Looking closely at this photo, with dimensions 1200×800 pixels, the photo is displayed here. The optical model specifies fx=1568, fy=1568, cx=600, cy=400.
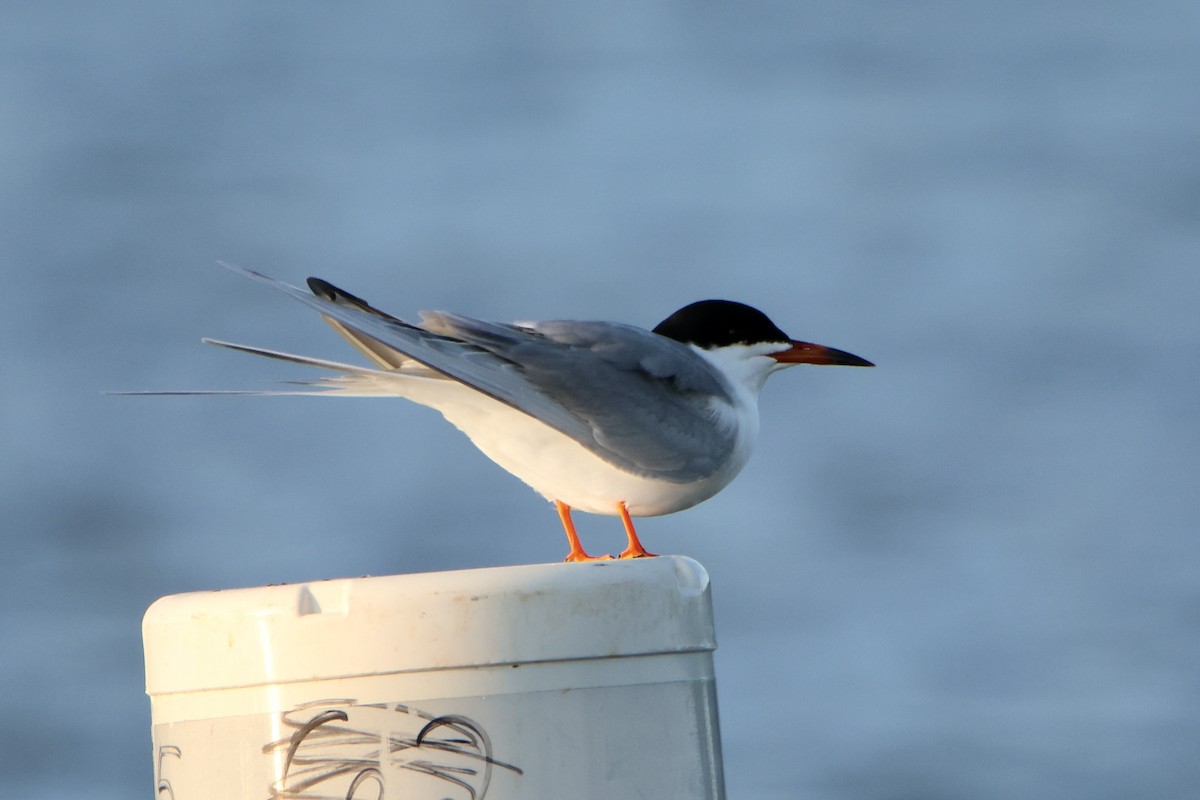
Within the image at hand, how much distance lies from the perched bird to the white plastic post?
114 centimetres

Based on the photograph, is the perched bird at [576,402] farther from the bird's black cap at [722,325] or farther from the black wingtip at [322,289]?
the bird's black cap at [722,325]

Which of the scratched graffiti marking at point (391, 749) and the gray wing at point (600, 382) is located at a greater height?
the gray wing at point (600, 382)

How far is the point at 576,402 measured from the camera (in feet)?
11.5

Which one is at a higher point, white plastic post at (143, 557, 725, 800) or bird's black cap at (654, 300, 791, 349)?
bird's black cap at (654, 300, 791, 349)

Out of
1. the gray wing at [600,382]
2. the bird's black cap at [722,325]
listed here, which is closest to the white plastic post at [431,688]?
the gray wing at [600,382]

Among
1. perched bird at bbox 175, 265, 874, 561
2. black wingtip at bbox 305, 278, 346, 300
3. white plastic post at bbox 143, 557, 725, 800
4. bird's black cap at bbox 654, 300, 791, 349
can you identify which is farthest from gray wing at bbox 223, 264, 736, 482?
white plastic post at bbox 143, 557, 725, 800

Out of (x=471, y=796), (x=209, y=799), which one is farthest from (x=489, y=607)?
(x=209, y=799)

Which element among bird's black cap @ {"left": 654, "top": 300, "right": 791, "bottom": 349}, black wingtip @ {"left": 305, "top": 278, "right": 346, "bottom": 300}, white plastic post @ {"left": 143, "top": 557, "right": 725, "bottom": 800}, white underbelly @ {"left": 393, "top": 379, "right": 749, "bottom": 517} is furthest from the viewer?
bird's black cap @ {"left": 654, "top": 300, "right": 791, "bottom": 349}

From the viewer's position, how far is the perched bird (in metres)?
3.26

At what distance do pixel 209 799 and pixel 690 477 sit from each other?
179 cm

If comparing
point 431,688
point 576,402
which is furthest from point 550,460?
point 431,688

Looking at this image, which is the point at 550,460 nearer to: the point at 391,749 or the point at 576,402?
the point at 576,402

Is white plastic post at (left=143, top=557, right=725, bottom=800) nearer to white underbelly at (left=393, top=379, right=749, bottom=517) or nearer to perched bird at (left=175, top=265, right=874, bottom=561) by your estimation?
perched bird at (left=175, top=265, right=874, bottom=561)

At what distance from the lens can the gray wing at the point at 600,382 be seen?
328 centimetres
